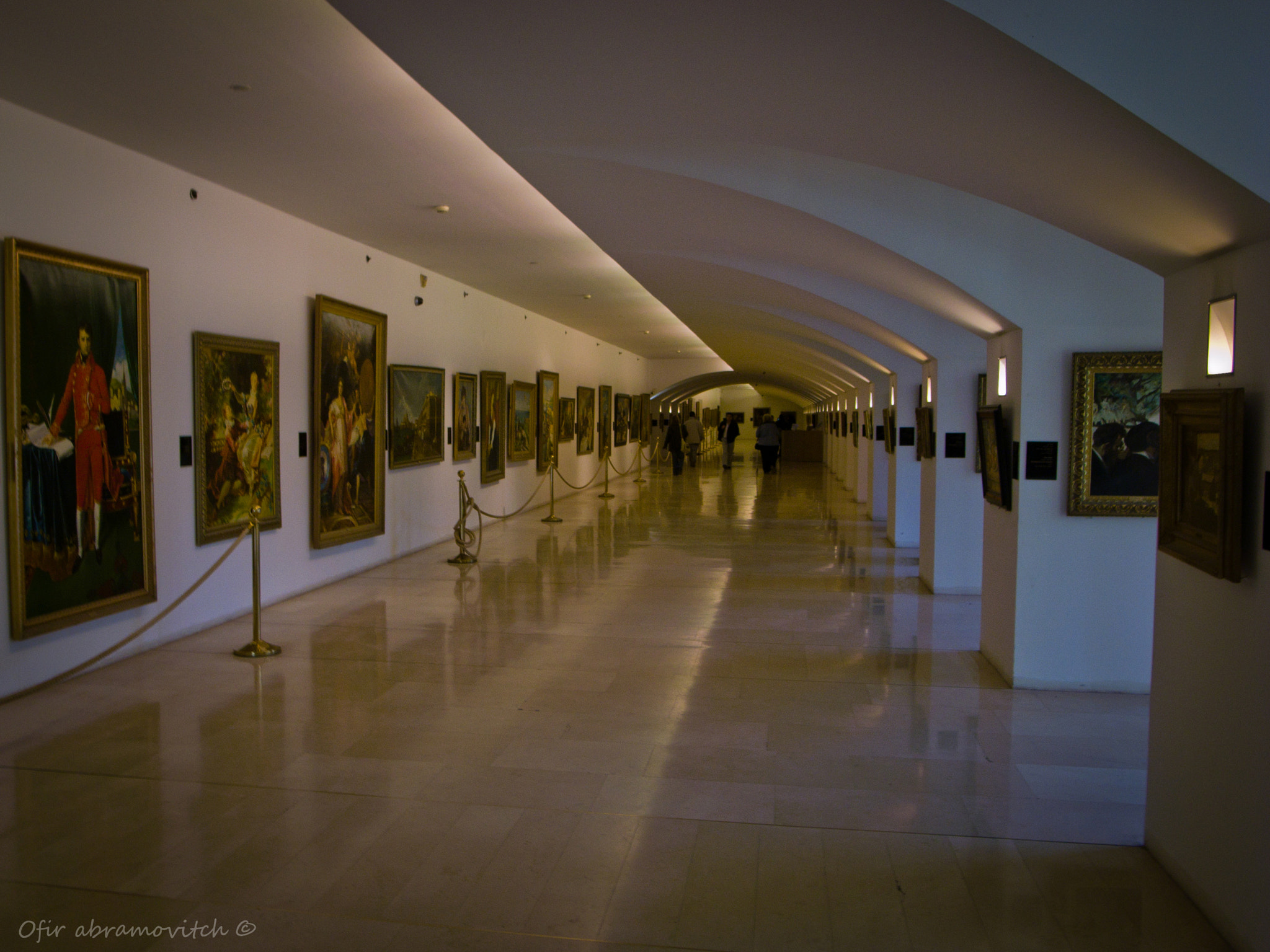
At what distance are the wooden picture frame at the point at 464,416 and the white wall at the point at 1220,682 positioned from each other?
1232 centimetres

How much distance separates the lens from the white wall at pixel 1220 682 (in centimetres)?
392

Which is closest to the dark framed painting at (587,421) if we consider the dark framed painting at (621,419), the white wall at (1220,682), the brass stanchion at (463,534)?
the dark framed painting at (621,419)

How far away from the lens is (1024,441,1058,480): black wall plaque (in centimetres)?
766

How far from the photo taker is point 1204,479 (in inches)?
172

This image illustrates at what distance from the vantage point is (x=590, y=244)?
1292 cm

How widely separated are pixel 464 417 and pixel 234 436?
6.76m

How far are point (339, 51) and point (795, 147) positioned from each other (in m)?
2.94

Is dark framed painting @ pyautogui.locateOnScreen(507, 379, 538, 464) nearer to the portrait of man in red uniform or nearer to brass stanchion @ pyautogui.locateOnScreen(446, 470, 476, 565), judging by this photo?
brass stanchion @ pyautogui.locateOnScreen(446, 470, 476, 565)

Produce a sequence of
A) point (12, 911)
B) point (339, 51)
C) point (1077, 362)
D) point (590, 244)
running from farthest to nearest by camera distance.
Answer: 1. point (590, 244)
2. point (1077, 362)
3. point (339, 51)
4. point (12, 911)

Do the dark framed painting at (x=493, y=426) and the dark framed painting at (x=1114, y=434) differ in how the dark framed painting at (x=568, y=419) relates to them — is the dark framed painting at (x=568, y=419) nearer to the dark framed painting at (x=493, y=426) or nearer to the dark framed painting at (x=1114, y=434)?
the dark framed painting at (x=493, y=426)

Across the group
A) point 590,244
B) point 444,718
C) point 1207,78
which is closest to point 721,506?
point 590,244

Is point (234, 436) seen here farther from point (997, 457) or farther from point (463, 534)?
point (997, 457)

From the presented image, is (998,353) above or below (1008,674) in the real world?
above

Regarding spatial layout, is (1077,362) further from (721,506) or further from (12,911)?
(721,506)
